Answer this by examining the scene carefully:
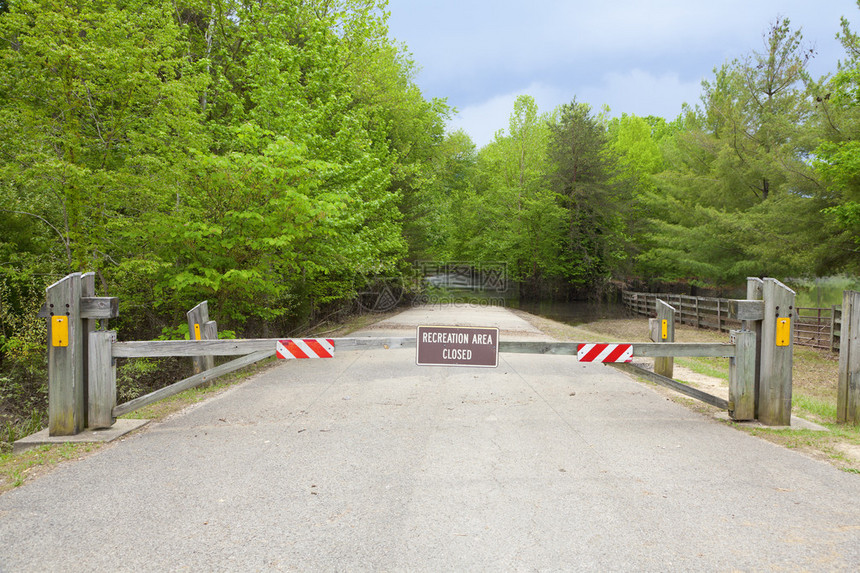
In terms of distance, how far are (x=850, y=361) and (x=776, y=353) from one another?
1.14 meters

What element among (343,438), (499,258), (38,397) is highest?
(499,258)

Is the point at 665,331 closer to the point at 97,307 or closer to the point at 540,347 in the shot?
the point at 540,347

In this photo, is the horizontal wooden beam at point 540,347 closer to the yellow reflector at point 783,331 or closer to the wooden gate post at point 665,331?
the yellow reflector at point 783,331

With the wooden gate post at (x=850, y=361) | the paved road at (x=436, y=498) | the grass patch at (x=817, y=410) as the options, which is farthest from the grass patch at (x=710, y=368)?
the paved road at (x=436, y=498)

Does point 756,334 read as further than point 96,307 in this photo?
Yes

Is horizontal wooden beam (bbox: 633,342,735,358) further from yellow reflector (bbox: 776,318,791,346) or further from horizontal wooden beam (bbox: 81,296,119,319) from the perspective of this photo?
horizontal wooden beam (bbox: 81,296,119,319)

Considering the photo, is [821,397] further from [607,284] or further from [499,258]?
[499,258]

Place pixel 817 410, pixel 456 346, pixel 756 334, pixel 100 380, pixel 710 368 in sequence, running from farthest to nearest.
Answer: pixel 710 368 → pixel 817 410 → pixel 456 346 → pixel 756 334 → pixel 100 380

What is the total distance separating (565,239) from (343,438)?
40.1 m

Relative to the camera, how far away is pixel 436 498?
3947 mm

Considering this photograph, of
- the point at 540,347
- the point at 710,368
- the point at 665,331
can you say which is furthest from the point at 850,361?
the point at 710,368

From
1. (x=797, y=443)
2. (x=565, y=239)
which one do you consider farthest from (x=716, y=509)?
(x=565, y=239)

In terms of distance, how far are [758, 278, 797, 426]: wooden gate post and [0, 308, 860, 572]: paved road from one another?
2.13ft

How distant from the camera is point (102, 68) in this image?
1018 cm
